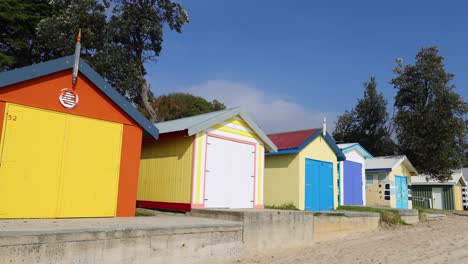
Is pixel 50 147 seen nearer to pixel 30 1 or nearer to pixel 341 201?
pixel 341 201

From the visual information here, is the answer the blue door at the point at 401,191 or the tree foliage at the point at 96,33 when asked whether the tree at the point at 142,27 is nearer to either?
the tree foliage at the point at 96,33

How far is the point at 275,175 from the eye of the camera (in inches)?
607

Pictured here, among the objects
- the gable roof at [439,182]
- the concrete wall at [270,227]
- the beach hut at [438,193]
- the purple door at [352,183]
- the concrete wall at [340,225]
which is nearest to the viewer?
the concrete wall at [270,227]

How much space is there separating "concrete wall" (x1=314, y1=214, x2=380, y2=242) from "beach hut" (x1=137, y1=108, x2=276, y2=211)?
2053 millimetres

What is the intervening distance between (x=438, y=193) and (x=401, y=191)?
1209 cm

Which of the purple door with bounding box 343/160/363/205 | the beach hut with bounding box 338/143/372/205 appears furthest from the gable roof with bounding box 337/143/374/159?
the purple door with bounding box 343/160/363/205

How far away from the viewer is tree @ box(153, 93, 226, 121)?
3500cm

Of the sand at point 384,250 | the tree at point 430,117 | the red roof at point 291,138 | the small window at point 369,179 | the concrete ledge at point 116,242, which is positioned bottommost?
the sand at point 384,250

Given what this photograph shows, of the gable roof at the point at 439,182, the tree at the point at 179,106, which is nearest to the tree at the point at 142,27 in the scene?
the tree at the point at 179,106

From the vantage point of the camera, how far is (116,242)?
657cm

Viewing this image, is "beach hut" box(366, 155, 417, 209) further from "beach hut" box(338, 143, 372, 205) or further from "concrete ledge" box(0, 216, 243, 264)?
"concrete ledge" box(0, 216, 243, 264)

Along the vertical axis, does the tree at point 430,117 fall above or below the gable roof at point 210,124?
above

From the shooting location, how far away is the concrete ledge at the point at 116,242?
5613 mm

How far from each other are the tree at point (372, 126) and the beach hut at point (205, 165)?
31.0m
